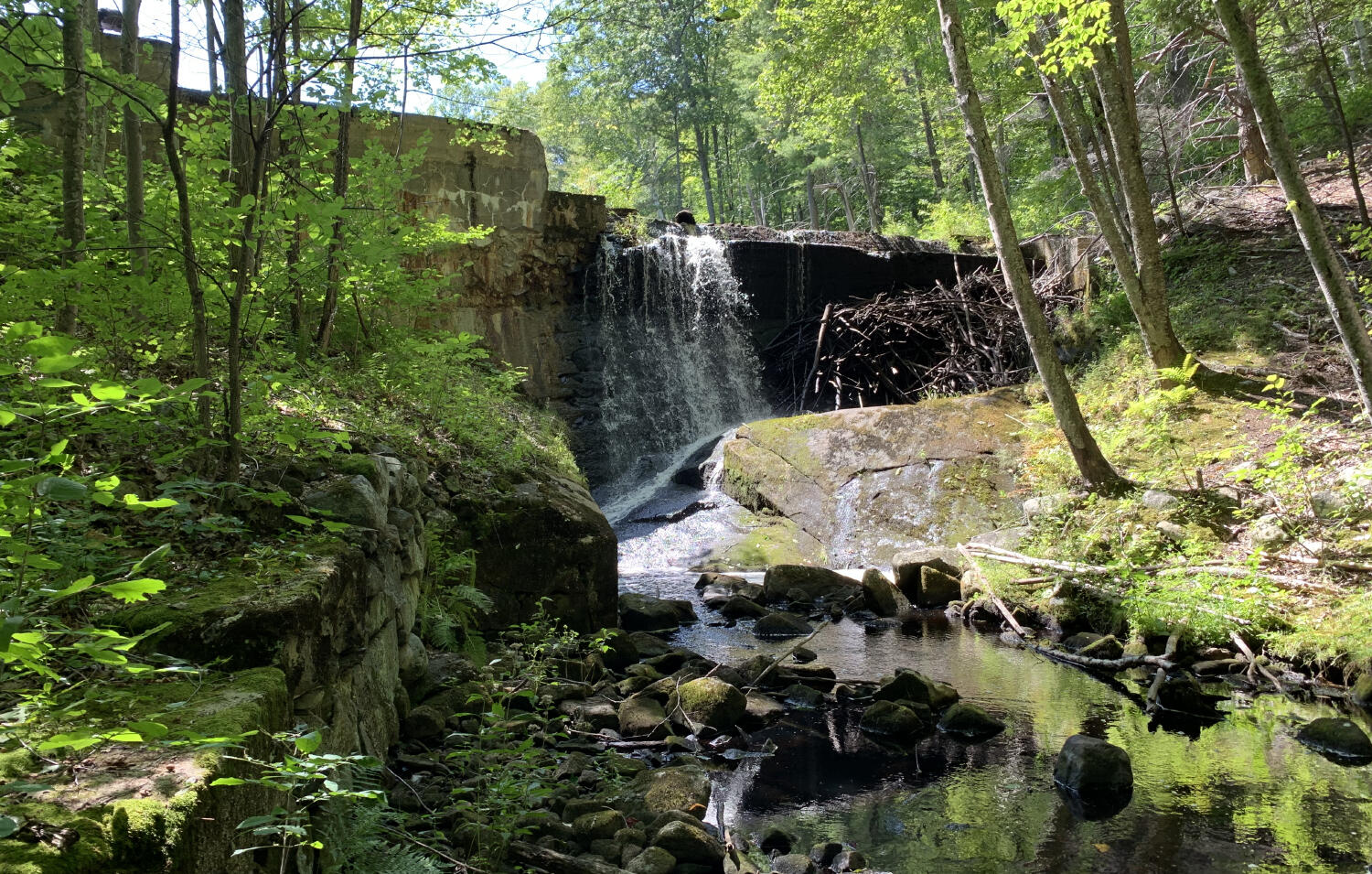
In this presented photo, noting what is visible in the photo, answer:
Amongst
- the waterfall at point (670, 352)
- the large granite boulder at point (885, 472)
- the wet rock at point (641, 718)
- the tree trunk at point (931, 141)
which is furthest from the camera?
the tree trunk at point (931, 141)

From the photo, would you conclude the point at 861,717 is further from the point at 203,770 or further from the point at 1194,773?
the point at 203,770

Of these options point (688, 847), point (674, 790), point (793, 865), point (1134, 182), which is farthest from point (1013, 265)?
point (688, 847)

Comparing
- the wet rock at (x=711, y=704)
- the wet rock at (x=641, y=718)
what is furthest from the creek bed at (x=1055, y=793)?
the wet rock at (x=641, y=718)

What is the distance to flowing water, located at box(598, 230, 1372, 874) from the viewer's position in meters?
3.88

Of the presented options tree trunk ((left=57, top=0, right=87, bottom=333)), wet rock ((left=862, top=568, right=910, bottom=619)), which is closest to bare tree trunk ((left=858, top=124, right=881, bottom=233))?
wet rock ((left=862, top=568, right=910, bottom=619))

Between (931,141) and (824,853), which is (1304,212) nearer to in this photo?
(824,853)

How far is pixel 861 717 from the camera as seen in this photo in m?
5.73

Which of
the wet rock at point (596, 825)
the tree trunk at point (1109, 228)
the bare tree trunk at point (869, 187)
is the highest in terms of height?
the bare tree trunk at point (869, 187)

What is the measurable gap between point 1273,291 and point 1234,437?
3787mm

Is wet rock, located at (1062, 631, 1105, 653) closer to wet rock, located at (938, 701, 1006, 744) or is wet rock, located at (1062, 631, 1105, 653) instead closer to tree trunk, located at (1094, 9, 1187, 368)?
wet rock, located at (938, 701, 1006, 744)

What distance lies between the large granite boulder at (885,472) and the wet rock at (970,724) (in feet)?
15.6

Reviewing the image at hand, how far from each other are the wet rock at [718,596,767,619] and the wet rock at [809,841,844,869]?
176 inches

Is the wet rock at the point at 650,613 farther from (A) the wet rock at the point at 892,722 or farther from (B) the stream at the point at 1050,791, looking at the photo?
(A) the wet rock at the point at 892,722

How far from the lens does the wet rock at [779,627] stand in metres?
7.93
